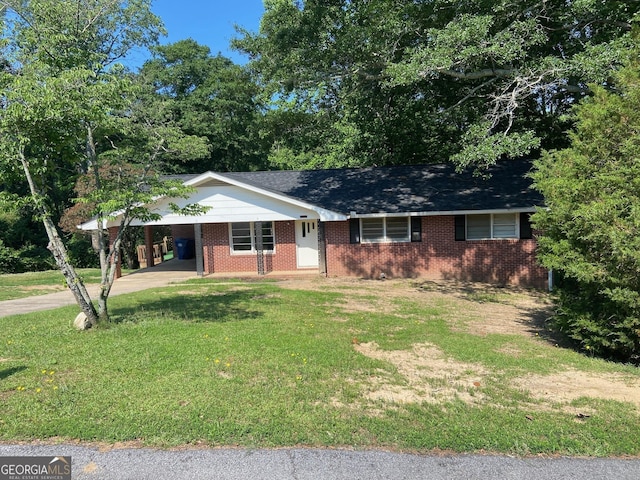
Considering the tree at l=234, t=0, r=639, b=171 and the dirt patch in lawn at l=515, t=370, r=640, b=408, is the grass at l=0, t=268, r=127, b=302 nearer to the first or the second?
the tree at l=234, t=0, r=639, b=171

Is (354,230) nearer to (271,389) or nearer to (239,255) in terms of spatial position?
(239,255)

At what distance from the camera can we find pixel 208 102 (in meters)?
29.4

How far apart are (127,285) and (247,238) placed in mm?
4674

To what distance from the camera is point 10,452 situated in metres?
3.46

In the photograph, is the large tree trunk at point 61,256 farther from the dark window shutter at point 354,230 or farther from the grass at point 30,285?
the dark window shutter at point 354,230

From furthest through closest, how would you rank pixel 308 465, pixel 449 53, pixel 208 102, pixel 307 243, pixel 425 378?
pixel 208 102 → pixel 307 243 → pixel 449 53 → pixel 425 378 → pixel 308 465

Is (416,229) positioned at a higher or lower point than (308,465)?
higher

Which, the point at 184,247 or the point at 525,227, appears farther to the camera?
the point at 184,247

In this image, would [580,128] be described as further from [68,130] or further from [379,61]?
[68,130]

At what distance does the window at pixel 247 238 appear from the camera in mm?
16812

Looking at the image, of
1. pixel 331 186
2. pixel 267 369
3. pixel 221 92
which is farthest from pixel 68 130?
pixel 221 92

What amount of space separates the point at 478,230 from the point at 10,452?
14.1 metres

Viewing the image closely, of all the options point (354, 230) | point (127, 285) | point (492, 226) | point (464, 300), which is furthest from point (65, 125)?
point (492, 226)

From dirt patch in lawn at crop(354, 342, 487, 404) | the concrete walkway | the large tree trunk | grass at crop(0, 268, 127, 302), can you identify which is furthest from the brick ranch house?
dirt patch in lawn at crop(354, 342, 487, 404)
